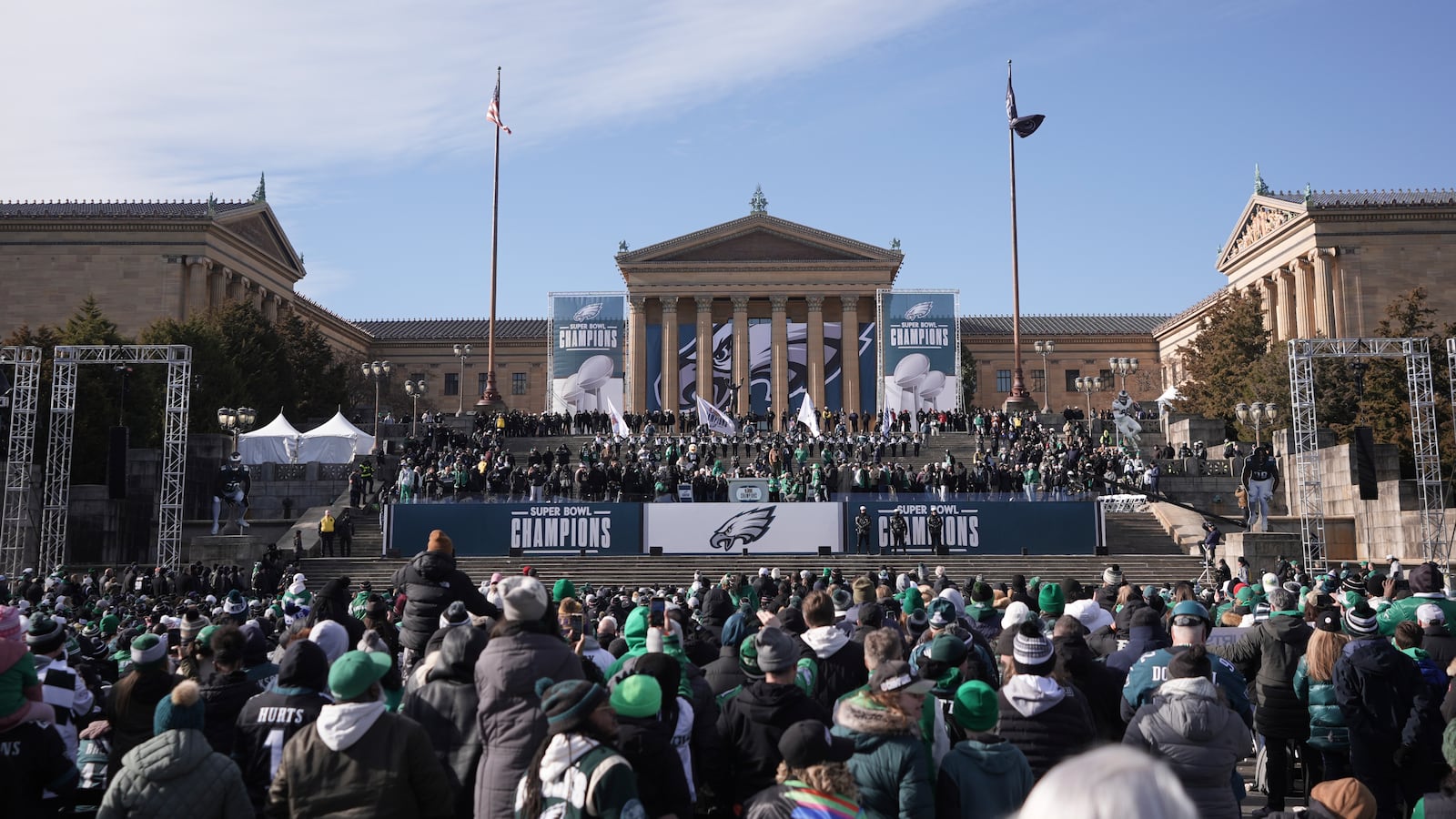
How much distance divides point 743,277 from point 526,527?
43618 mm

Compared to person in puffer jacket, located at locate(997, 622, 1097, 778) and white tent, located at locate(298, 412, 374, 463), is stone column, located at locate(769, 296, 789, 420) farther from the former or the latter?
person in puffer jacket, located at locate(997, 622, 1097, 778)

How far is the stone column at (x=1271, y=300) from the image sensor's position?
77938mm

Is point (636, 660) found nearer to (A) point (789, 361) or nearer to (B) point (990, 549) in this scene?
(B) point (990, 549)

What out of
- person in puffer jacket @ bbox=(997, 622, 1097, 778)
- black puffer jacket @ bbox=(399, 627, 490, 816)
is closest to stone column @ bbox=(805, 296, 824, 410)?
person in puffer jacket @ bbox=(997, 622, 1097, 778)

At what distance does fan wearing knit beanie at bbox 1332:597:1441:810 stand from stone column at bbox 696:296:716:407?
6515 cm

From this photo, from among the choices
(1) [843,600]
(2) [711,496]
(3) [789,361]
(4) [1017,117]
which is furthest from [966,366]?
(1) [843,600]

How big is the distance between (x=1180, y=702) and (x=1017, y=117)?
51693mm

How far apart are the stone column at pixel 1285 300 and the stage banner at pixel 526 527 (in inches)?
2156

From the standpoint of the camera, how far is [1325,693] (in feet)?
30.3

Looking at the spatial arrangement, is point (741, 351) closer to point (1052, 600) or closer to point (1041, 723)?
point (1052, 600)

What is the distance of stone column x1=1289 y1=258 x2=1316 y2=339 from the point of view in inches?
2874

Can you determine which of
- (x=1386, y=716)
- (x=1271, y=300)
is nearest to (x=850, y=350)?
(x=1271, y=300)

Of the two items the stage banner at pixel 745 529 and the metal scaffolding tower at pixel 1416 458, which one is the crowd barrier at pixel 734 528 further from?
the metal scaffolding tower at pixel 1416 458

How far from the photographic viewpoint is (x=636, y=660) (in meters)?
6.96
